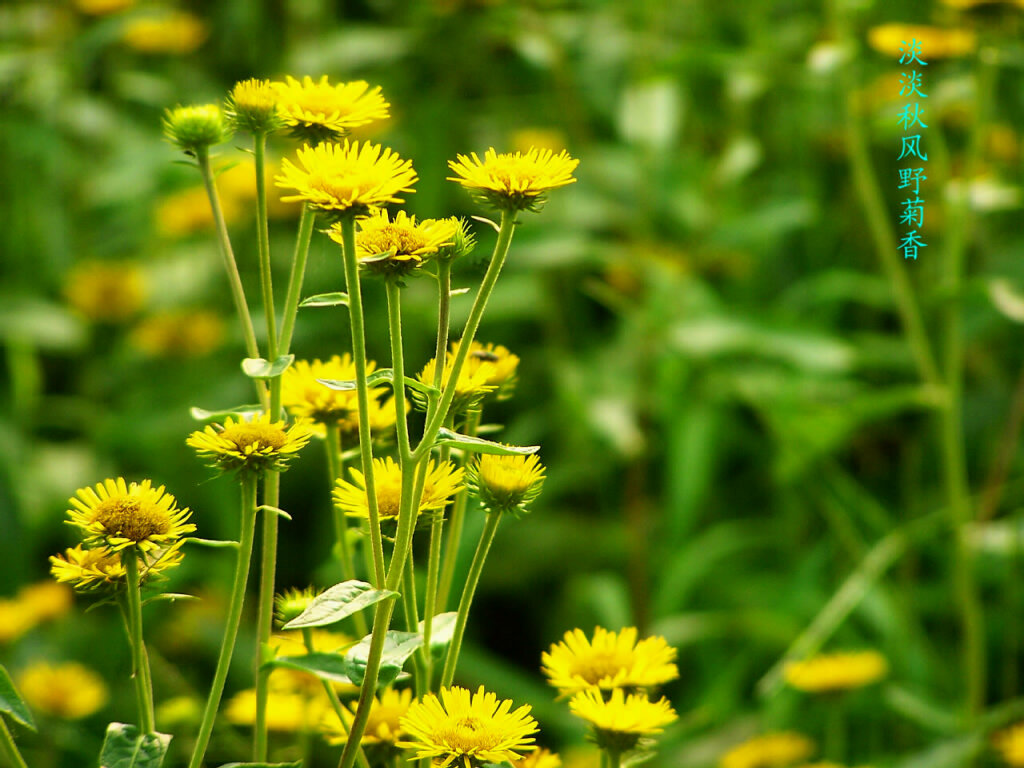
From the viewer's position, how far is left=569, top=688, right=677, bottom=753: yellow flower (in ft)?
1.33

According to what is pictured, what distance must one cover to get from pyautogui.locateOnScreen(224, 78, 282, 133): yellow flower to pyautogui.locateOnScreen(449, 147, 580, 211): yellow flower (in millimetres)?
94

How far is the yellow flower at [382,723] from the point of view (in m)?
0.46

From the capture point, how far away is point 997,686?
4.19 ft

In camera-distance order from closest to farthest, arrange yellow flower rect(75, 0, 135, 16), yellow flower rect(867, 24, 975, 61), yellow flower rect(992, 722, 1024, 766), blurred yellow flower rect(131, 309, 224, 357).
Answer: yellow flower rect(992, 722, 1024, 766) → yellow flower rect(867, 24, 975, 61) → blurred yellow flower rect(131, 309, 224, 357) → yellow flower rect(75, 0, 135, 16)

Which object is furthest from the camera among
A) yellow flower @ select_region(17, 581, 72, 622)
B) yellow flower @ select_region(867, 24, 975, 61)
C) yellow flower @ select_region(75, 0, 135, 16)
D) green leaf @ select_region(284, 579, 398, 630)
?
yellow flower @ select_region(75, 0, 135, 16)

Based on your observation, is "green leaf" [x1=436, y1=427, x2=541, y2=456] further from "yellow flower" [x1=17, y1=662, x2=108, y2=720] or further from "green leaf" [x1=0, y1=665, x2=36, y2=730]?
"yellow flower" [x1=17, y1=662, x2=108, y2=720]

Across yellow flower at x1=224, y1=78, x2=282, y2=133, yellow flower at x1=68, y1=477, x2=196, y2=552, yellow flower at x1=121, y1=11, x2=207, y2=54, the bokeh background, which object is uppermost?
yellow flower at x1=121, y1=11, x2=207, y2=54

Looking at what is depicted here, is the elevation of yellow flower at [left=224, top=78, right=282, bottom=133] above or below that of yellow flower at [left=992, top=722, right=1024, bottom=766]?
above

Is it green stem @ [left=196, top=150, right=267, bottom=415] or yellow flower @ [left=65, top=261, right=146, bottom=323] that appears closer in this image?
green stem @ [left=196, top=150, right=267, bottom=415]

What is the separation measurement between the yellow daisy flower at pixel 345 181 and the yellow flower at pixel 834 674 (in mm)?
709

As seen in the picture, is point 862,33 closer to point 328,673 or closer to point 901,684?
point 901,684

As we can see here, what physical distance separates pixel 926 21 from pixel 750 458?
2.73ft

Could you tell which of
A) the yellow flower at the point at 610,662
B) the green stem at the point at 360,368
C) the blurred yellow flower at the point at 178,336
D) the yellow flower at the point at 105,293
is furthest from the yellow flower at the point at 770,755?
the yellow flower at the point at 105,293

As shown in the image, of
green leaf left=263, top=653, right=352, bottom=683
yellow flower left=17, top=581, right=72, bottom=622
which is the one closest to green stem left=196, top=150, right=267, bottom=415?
green leaf left=263, top=653, right=352, bottom=683
